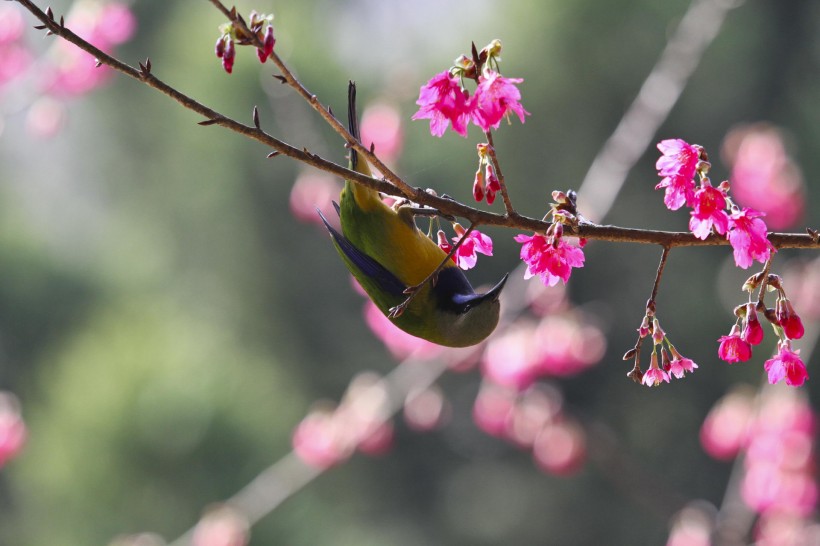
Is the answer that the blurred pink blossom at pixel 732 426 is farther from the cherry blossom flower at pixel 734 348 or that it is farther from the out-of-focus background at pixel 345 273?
the out-of-focus background at pixel 345 273

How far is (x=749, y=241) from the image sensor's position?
1074mm

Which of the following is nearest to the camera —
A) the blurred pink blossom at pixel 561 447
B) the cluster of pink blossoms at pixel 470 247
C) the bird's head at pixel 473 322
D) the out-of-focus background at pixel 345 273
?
the cluster of pink blossoms at pixel 470 247

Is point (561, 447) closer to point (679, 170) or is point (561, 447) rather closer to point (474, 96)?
point (679, 170)

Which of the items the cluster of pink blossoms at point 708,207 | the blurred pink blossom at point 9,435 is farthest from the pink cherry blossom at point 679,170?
the blurred pink blossom at point 9,435

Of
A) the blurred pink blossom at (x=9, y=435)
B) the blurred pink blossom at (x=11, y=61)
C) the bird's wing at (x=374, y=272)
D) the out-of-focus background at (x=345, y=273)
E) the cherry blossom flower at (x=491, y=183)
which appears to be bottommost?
the cherry blossom flower at (x=491, y=183)

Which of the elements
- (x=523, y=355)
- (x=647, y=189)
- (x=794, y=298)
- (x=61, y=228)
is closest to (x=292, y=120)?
(x=523, y=355)

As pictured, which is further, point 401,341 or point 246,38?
point 401,341

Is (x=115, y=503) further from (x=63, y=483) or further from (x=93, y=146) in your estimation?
(x=93, y=146)

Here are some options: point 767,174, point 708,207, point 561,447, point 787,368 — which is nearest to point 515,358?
point 561,447

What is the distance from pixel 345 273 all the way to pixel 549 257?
1142 cm

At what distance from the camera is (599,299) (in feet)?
39.5

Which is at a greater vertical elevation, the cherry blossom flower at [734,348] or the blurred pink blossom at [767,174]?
the blurred pink blossom at [767,174]

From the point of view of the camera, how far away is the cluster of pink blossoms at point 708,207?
107cm

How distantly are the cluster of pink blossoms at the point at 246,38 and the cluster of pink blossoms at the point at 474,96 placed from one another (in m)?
0.19
